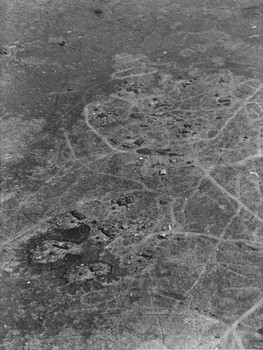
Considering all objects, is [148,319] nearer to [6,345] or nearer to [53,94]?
[6,345]

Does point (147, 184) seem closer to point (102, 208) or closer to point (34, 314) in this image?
point (102, 208)

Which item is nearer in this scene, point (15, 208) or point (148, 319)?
point (148, 319)

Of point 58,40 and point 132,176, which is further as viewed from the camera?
point 58,40

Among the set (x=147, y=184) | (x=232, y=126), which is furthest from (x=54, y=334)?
(x=232, y=126)

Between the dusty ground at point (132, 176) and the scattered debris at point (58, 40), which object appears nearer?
the dusty ground at point (132, 176)

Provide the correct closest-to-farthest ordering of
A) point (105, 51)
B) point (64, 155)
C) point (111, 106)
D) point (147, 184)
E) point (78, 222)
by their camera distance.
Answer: point (78, 222) → point (147, 184) → point (64, 155) → point (111, 106) → point (105, 51)

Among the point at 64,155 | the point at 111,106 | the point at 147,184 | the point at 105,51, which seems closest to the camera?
the point at 147,184

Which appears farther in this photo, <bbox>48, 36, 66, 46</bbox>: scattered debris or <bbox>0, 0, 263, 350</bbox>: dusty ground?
<bbox>48, 36, 66, 46</bbox>: scattered debris
